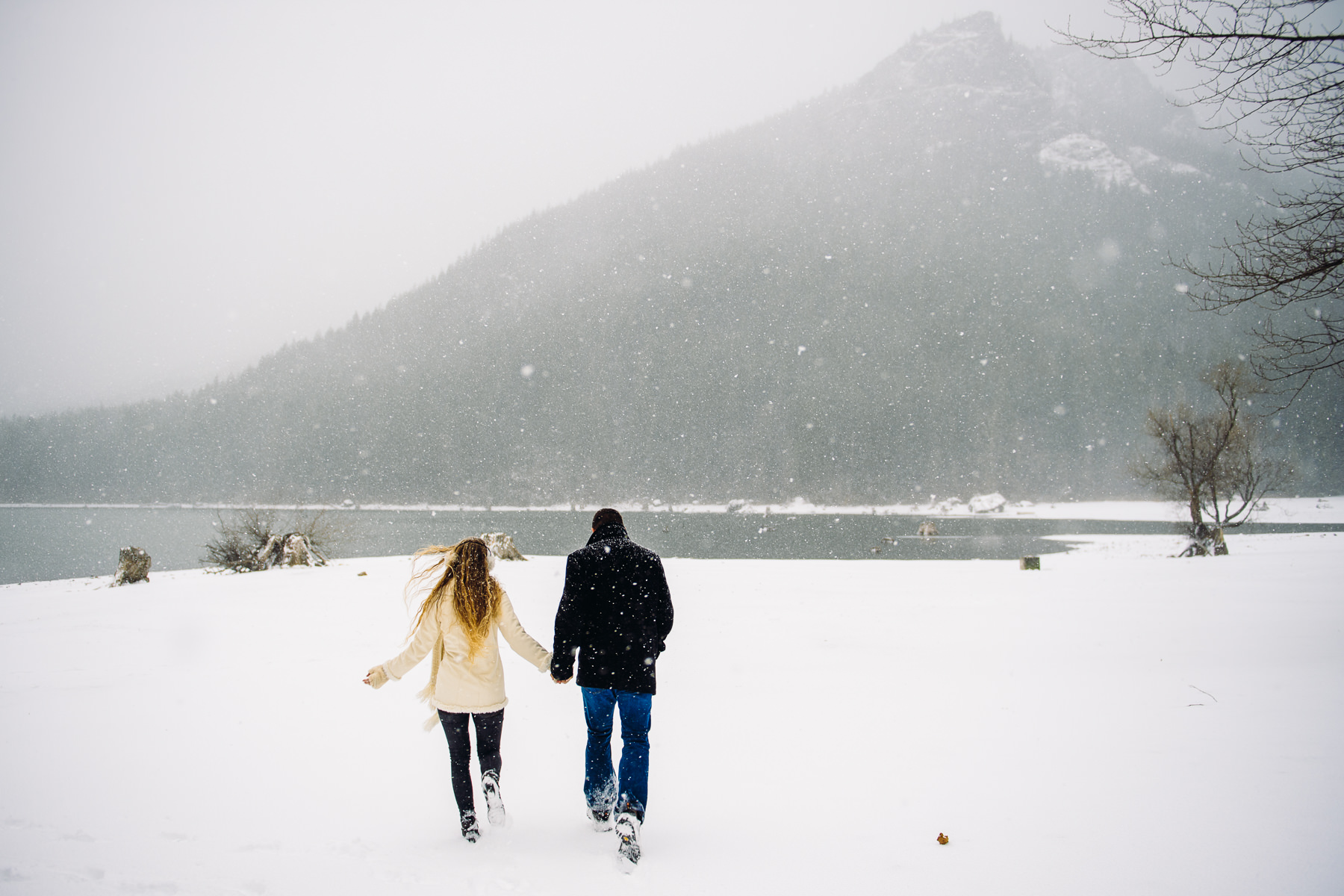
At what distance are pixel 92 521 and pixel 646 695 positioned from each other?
113 m

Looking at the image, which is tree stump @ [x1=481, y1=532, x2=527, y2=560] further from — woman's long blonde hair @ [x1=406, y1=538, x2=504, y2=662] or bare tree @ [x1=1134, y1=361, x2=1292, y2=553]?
bare tree @ [x1=1134, y1=361, x2=1292, y2=553]

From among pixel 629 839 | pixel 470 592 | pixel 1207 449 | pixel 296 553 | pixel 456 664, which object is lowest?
pixel 296 553

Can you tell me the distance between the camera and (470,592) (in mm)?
3648

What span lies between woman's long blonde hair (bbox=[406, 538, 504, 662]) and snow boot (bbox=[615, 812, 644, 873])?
1223mm

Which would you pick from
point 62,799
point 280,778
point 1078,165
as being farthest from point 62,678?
point 1078,165

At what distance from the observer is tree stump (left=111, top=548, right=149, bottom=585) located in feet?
47.8

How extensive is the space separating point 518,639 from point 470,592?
1.37ft

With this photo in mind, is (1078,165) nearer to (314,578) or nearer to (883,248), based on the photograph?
(883,248)

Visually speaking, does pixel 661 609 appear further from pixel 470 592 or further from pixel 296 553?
pixel 296 553

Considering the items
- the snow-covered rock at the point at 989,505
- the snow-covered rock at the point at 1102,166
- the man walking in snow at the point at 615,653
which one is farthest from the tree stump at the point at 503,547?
the snow-covered rock at the point at 1102,166

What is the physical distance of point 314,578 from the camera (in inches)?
568

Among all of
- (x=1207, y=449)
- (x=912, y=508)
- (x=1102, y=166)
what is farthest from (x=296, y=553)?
(x=1102, y=166)

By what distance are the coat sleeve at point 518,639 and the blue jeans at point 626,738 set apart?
1.15ft

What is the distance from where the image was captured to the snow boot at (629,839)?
10.9 feet
